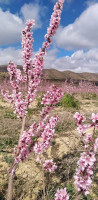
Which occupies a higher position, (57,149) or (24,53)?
(24,53)

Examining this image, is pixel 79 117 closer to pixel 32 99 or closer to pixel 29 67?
pixel 32 99

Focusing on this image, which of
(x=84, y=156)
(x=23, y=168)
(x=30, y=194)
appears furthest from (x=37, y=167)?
(x=84, y=156)

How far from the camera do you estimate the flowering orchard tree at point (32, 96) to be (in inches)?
95.7

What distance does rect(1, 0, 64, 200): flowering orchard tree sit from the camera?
243 centimetres

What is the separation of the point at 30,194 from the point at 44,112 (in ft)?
5.05

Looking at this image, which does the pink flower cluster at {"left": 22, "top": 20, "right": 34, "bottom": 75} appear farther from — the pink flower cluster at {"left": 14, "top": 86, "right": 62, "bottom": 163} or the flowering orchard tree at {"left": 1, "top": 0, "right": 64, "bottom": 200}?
the pink flower cluster at {"left": 14, "top": 86, "right": 62, "bottom": 163}

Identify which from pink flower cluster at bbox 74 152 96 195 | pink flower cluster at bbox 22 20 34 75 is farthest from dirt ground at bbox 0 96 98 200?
pink flower cluster at bbox 74 152 96 195

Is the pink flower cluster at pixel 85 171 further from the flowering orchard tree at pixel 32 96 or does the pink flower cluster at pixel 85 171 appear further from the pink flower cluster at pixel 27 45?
the pink flower cluster at pixel 27 45

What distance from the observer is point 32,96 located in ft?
8.68

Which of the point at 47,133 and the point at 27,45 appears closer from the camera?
the point at 47,133

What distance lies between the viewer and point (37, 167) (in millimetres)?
3896

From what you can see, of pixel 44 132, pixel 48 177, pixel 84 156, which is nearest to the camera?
pixel 84 156

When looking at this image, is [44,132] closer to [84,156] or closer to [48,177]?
[84,156]

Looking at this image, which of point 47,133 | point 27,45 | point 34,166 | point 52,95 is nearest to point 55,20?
point 27,45
